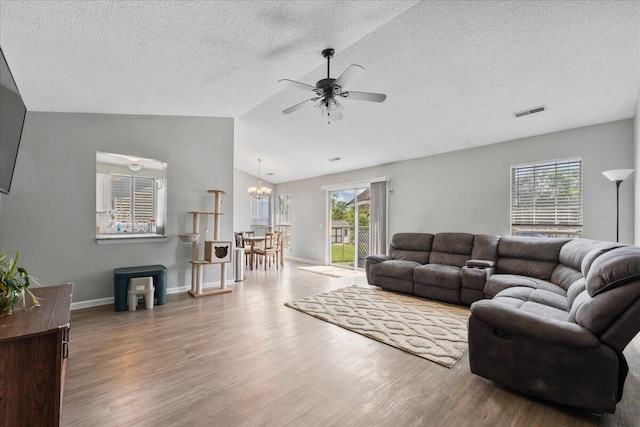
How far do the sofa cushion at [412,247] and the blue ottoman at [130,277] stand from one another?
3.81m

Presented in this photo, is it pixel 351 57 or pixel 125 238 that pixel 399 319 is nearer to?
pixel 351 57

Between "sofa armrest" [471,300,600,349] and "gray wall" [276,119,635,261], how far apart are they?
10.0ft

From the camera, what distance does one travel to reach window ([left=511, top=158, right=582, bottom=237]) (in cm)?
414

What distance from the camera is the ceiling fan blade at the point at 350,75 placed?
2.32 metres

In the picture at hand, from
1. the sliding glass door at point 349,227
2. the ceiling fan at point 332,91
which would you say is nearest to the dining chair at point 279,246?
the sliding glass door at point 349,227

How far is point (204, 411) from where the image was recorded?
5.86ft

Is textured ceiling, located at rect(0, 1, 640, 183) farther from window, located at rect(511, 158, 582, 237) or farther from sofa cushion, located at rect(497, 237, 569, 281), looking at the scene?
sofa cushion, located at rect(497, 237, 569, 281)

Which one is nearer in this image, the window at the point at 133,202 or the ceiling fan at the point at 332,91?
the ceiling fan at the point at 332,91

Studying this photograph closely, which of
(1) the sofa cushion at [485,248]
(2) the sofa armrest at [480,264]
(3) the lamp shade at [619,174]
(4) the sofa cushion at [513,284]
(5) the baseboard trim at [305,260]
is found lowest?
(5) the baseboard trim at [305,260]

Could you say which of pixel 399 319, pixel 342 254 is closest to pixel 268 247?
pixel 342 254

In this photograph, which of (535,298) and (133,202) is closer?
(535,298)

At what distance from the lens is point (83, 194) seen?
150 inches

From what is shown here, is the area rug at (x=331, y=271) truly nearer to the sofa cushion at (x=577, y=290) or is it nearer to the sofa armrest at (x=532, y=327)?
the sofa cushion at (x=577, y=290)

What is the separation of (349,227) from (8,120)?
244 inches
